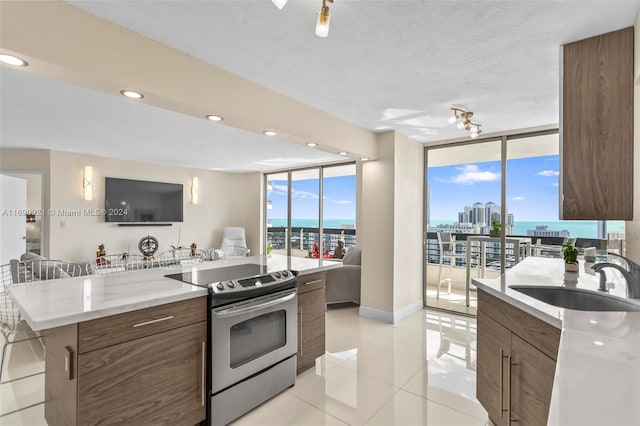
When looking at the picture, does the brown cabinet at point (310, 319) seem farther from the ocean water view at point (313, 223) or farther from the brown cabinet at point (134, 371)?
the ocean water view at point (313, 223)

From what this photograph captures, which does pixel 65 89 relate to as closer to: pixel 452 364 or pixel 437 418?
pixel 437 418

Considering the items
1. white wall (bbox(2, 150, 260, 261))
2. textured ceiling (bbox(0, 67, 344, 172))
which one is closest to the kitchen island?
textured ceiling (bbox(0, 67, 344, 172))

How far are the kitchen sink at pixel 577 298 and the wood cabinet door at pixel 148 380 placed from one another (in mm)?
1925

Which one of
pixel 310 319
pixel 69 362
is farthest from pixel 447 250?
pixel 69 362

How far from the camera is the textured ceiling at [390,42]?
1669 millimetres

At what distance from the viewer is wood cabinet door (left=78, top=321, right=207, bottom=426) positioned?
1.50 m

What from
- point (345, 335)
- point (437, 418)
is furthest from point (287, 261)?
point (437, 418)

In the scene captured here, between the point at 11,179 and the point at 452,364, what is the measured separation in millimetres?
6561

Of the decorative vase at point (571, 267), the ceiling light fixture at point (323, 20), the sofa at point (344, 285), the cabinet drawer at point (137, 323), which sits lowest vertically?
the sofa at point (344, 285)

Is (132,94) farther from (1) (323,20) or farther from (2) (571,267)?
(2) (571,267)

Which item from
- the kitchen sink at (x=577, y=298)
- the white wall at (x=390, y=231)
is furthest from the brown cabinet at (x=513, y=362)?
the white wall at (x=390, y=231)

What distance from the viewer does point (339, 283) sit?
4.58m

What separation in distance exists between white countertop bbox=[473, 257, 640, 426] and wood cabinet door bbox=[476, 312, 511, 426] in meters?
0.27

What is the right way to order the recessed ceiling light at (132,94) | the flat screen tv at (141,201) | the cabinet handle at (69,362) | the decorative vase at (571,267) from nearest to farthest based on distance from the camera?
the cabinet handle at (69,362), the recessed ceiling light at (132,94), the decorative vase at (571,267), the flat screen tv at (141,201)
